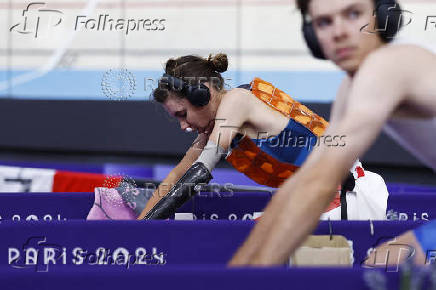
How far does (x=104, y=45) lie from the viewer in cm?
648

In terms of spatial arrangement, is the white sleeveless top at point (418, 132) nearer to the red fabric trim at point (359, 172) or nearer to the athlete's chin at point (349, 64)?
the athlete's chin at point (349, 64)

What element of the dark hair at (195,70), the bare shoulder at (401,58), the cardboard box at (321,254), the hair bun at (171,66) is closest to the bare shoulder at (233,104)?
the dark hair at (195,70)

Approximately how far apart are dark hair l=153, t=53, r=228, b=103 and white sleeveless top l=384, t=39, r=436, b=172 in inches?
50.2

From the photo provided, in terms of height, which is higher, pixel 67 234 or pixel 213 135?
pixel 213 135

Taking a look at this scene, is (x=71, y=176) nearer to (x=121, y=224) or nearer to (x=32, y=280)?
(x=121, y=224)

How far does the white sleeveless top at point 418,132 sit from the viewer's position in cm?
124

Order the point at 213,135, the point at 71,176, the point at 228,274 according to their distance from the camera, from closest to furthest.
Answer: the point at 228,274, the point at 213,135, the point at 71,176

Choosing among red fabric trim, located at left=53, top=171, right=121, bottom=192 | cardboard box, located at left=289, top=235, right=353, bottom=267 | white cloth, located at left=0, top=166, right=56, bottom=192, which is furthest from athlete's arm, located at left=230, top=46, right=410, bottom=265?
white cloth, located at left=0, top=166, right=56, bottom=192

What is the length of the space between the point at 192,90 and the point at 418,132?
51.5 inches

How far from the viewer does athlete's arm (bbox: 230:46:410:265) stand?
45.6 inches

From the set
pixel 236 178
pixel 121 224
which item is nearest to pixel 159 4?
pixel 236 178

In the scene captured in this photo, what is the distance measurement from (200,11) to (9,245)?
4438mm

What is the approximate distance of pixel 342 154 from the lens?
3.84ft
